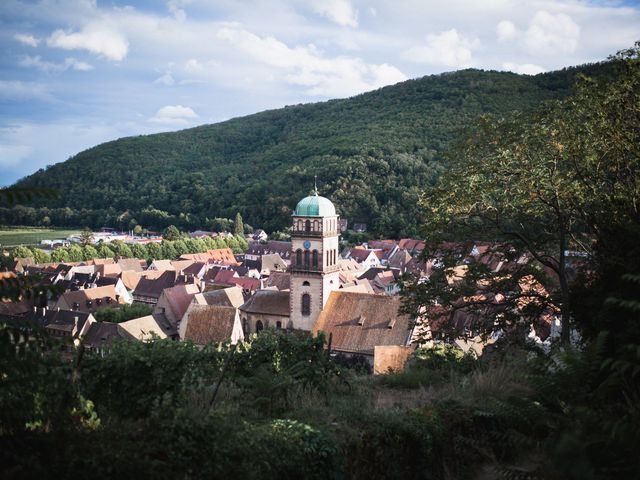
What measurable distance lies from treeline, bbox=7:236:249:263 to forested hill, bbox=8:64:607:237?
14.1 metres

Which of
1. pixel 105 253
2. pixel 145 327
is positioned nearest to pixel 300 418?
pixel 145 327

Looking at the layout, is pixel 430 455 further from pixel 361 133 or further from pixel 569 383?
pixel 361 133

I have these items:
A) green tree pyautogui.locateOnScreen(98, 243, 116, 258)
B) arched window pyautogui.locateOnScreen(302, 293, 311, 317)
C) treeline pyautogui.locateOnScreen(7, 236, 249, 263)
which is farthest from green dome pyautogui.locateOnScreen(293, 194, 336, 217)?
green tree pyautogui.locateOnScreen(98, 243, 116, 258)

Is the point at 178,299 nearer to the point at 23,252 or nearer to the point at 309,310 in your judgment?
the point at 309,310

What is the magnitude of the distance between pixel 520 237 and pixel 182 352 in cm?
773

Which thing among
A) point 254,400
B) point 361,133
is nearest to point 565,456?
point 254,400

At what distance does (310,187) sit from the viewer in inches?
4493

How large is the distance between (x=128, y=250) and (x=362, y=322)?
210 feet

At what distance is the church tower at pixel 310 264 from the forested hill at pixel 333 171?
55.2 metres

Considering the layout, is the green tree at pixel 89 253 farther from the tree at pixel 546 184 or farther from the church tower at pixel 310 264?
the tree at pixel 546 184

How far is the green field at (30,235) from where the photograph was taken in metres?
108

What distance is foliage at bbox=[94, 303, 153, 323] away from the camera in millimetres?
41000

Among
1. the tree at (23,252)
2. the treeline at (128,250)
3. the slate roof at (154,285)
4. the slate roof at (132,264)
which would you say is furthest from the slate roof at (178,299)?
the tree at (23,252)

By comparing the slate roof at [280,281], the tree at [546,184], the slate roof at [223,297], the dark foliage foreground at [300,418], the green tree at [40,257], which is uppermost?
the tree at [546,184]
